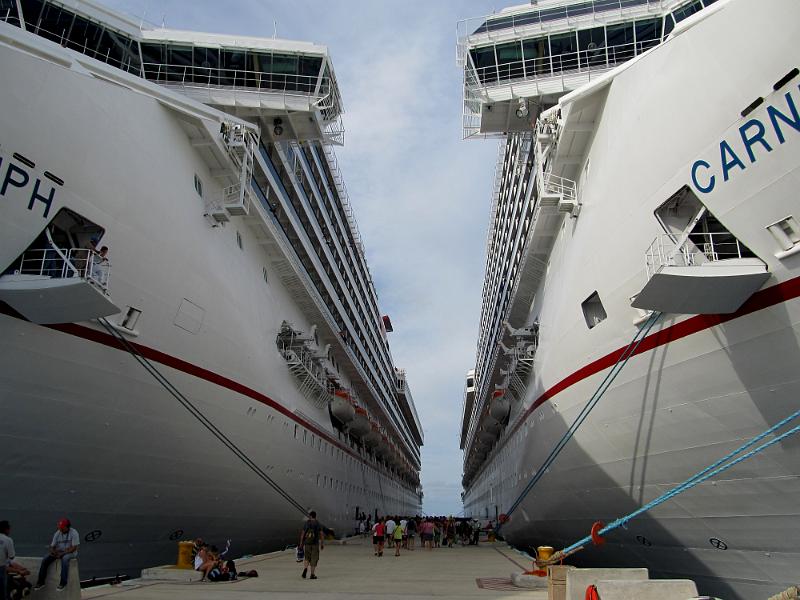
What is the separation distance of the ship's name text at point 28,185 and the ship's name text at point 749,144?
9030 mm

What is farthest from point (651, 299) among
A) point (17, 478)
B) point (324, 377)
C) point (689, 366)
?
point (324, 377)

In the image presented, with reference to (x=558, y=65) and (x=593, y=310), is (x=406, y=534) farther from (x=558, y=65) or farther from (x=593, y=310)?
(x=558, y=65)

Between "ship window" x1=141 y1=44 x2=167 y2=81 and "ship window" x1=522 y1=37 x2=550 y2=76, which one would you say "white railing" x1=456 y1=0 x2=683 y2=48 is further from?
"ship window" x1=141 y1=44 x2=167 y2=81

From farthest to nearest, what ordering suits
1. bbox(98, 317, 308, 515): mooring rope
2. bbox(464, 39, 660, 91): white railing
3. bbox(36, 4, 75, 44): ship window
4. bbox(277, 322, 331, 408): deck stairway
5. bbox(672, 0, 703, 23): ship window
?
bbox(277, 322, 331, 408): deck stairway, bbox(464, 39, 660, 91): white railing, bbox(36, 4, 75, 44): ship window, bbox(672, 0, 703, 23): ship window, bbox(98, 317, 308, 515): mooring rope

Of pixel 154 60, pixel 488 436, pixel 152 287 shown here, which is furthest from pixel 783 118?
pixel 488 436

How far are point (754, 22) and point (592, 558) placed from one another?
35.5 ft

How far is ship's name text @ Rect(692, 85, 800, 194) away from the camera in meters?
6.69

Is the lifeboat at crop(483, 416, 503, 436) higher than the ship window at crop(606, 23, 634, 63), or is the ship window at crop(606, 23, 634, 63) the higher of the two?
the ship window at crop(606, 23, 634, 63)

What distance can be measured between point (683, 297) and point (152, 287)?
841 cm

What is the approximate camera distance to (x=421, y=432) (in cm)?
8075

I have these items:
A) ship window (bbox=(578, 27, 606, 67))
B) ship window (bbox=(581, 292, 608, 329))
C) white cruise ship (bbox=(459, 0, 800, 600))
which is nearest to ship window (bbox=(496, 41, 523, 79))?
ship window (bbox=(578, 27, 606, 67))

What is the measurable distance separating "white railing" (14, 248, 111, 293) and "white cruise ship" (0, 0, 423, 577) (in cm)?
4

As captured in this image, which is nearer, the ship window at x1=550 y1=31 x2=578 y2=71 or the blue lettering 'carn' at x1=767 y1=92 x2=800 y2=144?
the blue lettering 'carn' at x1=767 y1=92 x2=800 y2=144

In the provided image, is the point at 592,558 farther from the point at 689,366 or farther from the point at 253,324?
the point at 253,324
